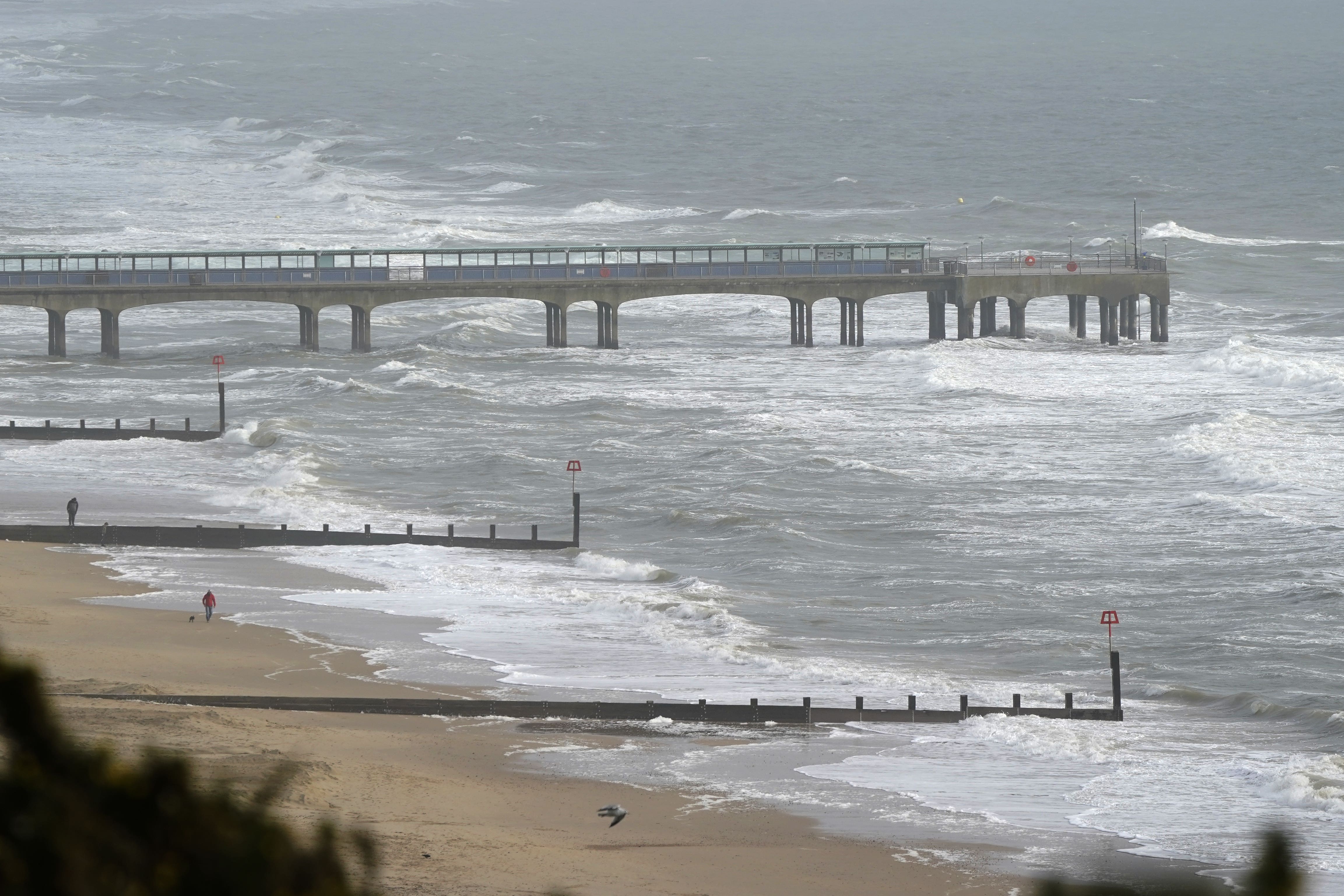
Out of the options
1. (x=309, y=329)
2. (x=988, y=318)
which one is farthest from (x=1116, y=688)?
(x=309, y=329)

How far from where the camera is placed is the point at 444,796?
20672mm

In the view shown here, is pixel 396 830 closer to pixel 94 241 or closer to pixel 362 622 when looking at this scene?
pixel 362 622

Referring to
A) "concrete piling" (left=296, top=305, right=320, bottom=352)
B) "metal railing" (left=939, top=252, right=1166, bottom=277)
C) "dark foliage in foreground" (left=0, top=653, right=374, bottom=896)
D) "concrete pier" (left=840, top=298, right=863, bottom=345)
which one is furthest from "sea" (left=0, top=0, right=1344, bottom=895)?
"dark foliage in foreground" (left=0, top=653, right=374, bottom=896)

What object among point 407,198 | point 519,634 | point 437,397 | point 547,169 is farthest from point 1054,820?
point 547,169

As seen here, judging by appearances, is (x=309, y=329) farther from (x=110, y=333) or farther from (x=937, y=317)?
(x=937, y=317)

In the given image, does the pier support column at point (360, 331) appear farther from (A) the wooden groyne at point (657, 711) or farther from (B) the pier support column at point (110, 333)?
(A) the wooden groyne at point (657, 711)

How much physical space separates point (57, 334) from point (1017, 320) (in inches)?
1522

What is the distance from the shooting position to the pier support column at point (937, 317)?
78688 millimetres

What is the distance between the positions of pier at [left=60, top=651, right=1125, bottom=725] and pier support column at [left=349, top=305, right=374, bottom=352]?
5265cm

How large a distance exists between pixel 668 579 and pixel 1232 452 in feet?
64.7

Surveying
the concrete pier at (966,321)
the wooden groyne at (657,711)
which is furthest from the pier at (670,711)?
the concrete pier at (966,321)

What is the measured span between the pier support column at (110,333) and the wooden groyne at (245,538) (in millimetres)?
36250

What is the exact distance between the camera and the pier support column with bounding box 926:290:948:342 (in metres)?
78.7

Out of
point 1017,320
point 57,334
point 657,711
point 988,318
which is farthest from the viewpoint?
point 988,318
